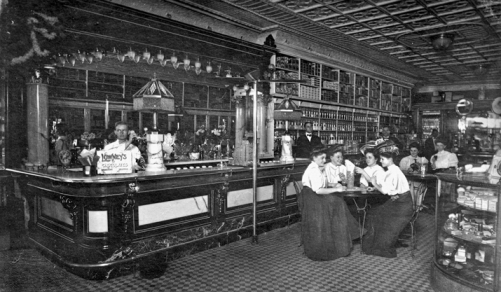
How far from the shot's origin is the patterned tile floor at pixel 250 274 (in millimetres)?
3440

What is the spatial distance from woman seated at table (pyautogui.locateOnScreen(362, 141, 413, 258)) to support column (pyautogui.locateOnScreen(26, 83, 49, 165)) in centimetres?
429

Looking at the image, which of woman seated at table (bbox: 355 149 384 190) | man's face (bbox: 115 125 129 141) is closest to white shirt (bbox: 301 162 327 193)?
woman seated at table (bbox: 355 149 384 190)

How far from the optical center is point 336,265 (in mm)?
4078

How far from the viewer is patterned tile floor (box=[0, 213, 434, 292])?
3440 mm

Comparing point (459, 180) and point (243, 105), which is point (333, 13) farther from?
point (459, 180)

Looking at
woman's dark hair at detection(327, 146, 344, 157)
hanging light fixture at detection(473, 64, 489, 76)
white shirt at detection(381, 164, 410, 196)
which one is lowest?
white shirt at detection(381, 164, 410, 196)

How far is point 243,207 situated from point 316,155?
1.37m

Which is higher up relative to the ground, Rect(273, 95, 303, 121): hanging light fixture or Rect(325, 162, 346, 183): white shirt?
Rect(273, 95, 303, 121): hanging light fixture

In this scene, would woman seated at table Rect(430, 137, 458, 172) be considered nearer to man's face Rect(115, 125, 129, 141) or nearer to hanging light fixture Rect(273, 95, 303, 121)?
hanging light fixture Rect(273, 95, 303, 121)

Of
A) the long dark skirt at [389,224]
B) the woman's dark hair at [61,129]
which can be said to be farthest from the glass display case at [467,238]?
the woman's dark hair at [61,129]

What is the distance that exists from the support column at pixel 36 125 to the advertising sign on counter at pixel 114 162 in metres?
1.33

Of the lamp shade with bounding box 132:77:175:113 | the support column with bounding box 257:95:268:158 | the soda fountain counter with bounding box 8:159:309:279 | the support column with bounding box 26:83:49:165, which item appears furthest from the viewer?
the support column with bounding box 257:95:268:158

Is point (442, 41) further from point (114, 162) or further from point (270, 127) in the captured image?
point (114, 162)

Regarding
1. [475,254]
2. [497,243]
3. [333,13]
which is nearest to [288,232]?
[475,254]
